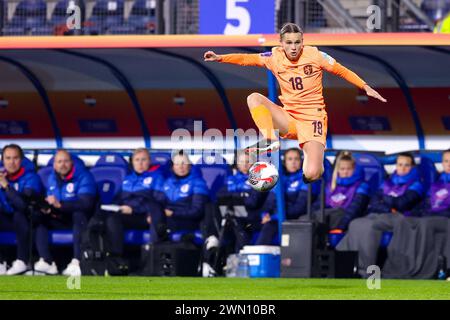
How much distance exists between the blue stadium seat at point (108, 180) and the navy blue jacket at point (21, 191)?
2.40ft

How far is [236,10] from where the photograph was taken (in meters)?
15.7

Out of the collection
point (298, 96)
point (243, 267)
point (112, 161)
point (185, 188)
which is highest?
point (298, 96)

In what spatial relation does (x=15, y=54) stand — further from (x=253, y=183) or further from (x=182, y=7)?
(x=253, y=183)

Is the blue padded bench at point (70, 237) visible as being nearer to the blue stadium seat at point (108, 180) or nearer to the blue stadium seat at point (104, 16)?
the blue stadium seat at point (108, 180)

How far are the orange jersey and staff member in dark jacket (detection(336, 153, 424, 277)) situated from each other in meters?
2.58

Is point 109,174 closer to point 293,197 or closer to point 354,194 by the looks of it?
point 293,197

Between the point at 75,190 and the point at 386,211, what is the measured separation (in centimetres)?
343

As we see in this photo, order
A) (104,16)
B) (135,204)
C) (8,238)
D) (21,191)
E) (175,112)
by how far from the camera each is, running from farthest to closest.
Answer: (104,16) < (175,112) < (8,238) < (21,191) < (135,204)

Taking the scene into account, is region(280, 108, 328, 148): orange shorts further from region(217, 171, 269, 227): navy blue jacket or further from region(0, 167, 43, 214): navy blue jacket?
region(0, 167, 43, 214): navy blue jacket

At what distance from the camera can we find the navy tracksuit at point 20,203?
16031mm

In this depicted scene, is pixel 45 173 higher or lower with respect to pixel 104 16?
lower

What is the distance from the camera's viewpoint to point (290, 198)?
16031 mm

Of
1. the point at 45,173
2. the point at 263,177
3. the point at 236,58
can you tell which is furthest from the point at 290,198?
the point at 236,58
